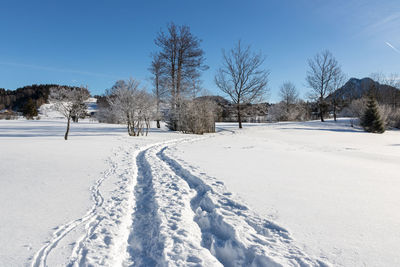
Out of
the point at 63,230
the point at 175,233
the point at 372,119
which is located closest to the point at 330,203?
the point at 175,233

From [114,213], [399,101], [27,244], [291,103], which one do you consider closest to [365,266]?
[114,213]

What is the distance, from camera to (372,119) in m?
19.3

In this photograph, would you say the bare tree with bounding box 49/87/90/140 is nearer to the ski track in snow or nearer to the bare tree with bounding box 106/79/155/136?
the bare tree with bounding box 106/79/155/136

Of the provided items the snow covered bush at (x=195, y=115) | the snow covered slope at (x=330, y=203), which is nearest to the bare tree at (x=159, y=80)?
the snow covered bush at (x=195, y=115)

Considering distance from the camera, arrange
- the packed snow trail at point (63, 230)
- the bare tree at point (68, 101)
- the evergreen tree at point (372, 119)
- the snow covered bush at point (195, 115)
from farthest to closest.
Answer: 1. the evergreen tree at point (372, 119)
2. the snow covered bush at point (195, 115)
3. the bare tree at point (68, 101)
4. the packed snow trail at point (63, 230)

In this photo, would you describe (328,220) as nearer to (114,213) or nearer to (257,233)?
(257,233)

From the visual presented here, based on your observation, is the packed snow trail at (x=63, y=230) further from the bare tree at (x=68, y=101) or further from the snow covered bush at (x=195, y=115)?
the snow covered bush at (x=195, y=115)

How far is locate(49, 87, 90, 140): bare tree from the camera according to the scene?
460 inches

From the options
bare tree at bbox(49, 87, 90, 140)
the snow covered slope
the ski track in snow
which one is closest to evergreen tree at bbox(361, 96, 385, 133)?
the snow covered slope

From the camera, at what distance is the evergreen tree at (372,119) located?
18913 mm

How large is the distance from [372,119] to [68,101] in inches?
1006

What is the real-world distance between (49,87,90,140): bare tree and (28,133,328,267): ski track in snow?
9920mm

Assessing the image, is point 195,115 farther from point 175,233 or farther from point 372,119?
point 372,119

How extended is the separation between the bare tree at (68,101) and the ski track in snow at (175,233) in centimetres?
992
